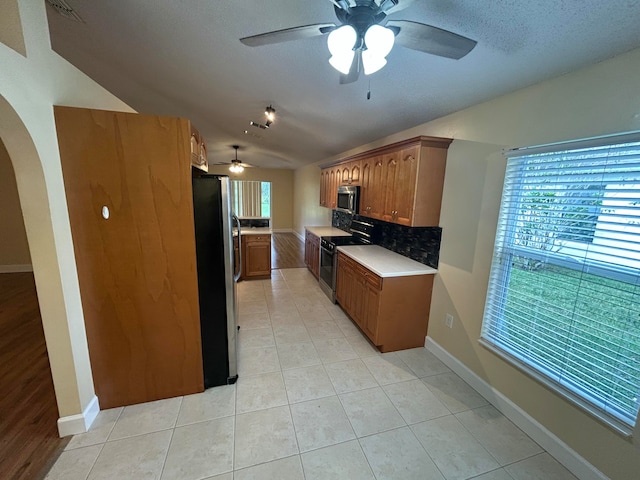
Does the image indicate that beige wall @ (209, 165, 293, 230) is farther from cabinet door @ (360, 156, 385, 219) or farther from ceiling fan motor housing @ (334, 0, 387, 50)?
ceiling fan motor housing @ (334, 0, 387, 50)

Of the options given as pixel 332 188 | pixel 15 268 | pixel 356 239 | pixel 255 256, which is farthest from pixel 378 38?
pixel 15 268

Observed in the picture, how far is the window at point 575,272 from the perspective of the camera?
134 cm

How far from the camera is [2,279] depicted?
410 cm

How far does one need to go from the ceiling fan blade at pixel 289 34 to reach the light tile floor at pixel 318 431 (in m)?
2.32

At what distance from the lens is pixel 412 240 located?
9.77 feet

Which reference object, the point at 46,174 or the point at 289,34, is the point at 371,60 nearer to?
the point at 289,34

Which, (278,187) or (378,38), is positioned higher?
(378,38)

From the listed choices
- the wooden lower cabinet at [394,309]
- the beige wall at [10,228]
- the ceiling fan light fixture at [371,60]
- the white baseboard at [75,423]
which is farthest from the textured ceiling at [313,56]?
the white baseboard at [75,423]

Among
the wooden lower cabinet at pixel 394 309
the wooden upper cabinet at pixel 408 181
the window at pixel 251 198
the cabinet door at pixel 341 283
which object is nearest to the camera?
the wooden upper cabinet at pixel 408 181

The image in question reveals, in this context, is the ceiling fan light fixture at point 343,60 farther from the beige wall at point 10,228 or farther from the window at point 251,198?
the window at point 251,198

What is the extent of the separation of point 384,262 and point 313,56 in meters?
2.06

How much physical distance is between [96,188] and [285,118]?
8.40 feet

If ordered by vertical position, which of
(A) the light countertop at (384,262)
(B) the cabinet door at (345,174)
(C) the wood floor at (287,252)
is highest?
(B) the cabinet door at (345,174)

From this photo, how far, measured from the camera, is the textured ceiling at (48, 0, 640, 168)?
1.25m
